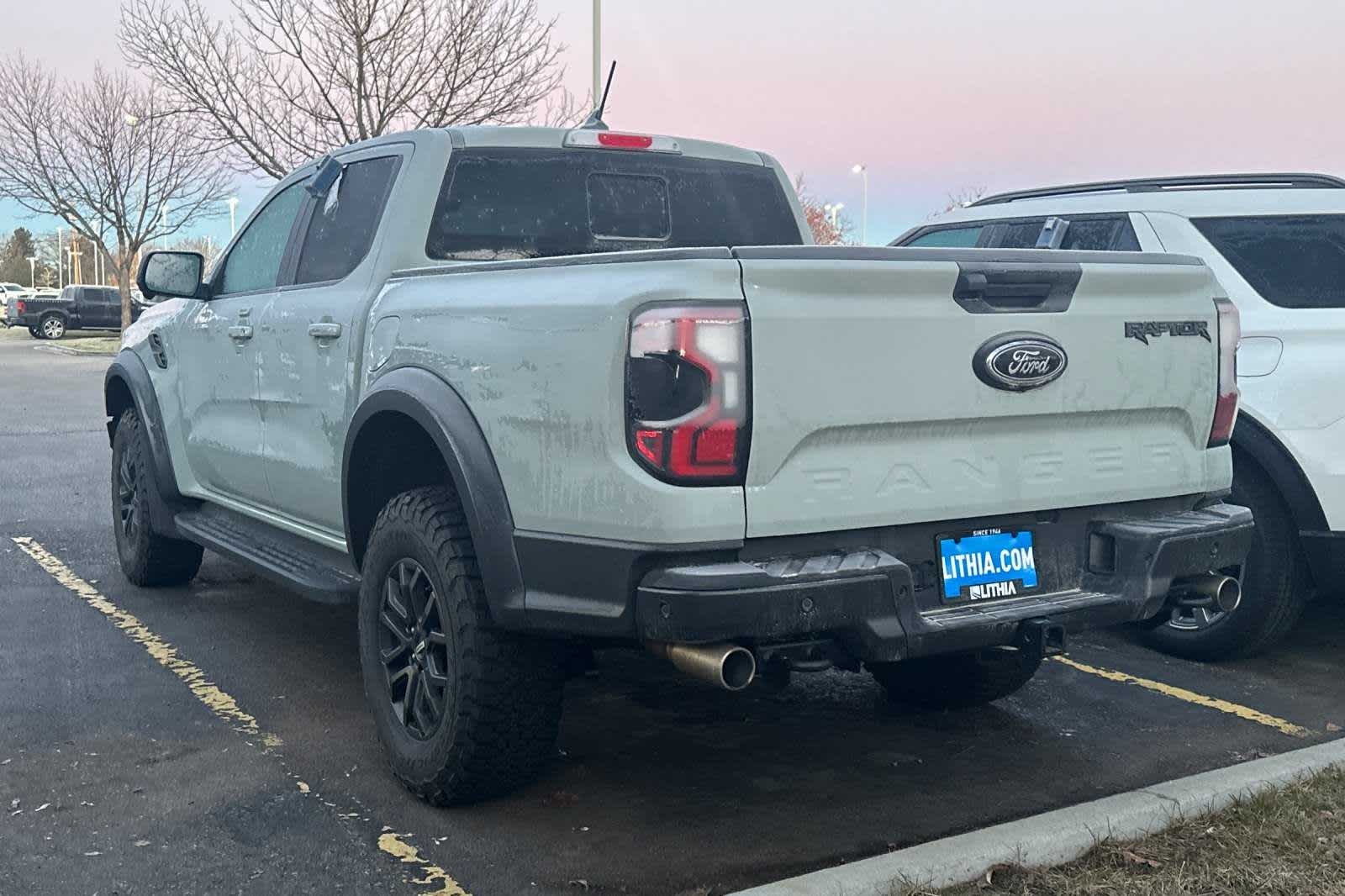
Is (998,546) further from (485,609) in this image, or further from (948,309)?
(485,609)

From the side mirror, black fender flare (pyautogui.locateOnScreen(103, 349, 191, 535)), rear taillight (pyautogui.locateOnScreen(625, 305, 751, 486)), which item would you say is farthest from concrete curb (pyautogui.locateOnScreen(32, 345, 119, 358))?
rear taillight (pyautogui.locateOnScreen(625, 305, 751, 486))

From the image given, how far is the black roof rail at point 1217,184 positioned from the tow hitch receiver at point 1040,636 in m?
2.95

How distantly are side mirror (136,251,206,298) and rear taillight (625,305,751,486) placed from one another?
3.18 m

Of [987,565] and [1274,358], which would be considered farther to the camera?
[1274,358]

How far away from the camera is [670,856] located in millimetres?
3672

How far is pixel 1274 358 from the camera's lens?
534cm

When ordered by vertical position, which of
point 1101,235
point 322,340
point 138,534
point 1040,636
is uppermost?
point 1101,235

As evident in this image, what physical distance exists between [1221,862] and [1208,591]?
0.74 meters

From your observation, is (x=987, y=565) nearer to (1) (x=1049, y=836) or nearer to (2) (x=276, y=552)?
(1) (x=1049, y=836)

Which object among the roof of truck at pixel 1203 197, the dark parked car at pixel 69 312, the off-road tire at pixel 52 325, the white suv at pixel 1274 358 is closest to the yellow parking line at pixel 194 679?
the white suv at pixel 1274 358

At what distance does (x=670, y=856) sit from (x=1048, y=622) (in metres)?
1.13

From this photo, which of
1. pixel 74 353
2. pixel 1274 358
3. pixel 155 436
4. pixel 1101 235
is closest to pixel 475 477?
pixel 155 436

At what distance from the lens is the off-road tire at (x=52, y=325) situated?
4181 centimetres

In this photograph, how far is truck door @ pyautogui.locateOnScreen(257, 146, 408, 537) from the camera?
456 centimetres
